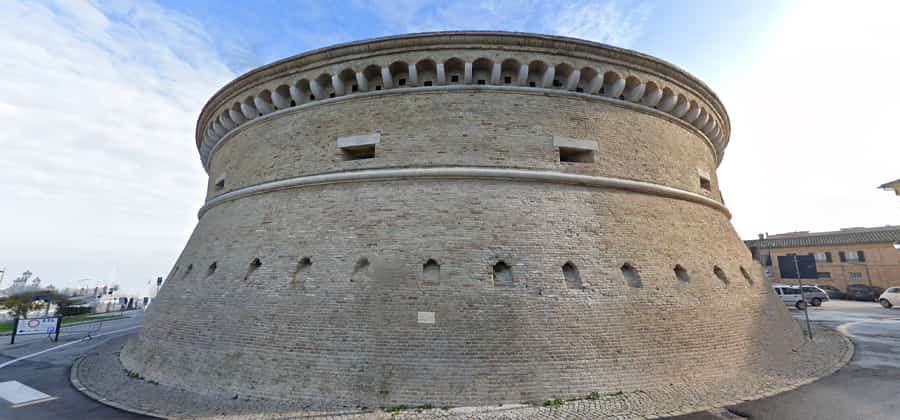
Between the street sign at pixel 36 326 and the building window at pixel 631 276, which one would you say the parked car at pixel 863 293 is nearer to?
the building window at pixel 631 276

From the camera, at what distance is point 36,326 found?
1562 centimetres

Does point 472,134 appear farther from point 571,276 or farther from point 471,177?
point 571,276

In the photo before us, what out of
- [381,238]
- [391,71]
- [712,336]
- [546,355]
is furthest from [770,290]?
[391,71]

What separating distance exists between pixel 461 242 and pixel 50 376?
11284mm

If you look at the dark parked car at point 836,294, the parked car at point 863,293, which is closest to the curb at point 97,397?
the parked car at point 863,293

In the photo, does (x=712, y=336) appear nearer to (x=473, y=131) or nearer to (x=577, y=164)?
(x=577, y=164)

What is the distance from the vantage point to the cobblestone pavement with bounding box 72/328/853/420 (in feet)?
20.6

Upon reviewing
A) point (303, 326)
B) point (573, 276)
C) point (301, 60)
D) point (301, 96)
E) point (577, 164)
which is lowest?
point (303, 326)

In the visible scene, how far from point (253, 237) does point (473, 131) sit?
6382 millimetres

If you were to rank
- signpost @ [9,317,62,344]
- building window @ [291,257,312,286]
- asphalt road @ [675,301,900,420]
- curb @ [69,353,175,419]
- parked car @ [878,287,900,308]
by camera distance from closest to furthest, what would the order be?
asphalt road @ [675,301,900,420] → curb @ [69,353,175,419] → building window @ [291,257,312,286] → signpost @ [9,317,62,344] → parked car @ [878,287,900,308]

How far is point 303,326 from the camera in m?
7.67

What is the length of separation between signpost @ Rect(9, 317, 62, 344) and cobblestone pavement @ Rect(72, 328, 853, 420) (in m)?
10.1

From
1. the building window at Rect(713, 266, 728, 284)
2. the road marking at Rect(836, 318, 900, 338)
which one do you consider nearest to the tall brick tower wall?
the building window at Rect(713, 266, 728, 284)

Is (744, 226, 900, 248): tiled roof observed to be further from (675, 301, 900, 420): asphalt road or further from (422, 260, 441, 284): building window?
(422, 260, 441, 284): building window
